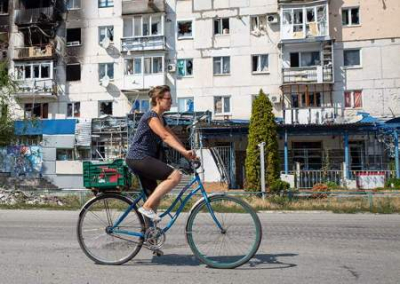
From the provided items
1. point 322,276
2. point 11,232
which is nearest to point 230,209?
point 322,276

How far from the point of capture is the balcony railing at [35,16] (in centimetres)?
3709

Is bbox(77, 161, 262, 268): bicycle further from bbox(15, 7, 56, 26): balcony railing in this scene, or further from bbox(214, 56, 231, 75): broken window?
bbox(15, 7, 56, 26): balcony railing

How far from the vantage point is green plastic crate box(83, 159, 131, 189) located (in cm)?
564

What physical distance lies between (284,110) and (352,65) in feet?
20.8

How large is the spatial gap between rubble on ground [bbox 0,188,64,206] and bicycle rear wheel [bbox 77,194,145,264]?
12.0 m

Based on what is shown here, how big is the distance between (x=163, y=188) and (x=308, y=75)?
29.5 metres

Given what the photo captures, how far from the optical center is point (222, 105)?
114ft

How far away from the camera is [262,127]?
865 inches

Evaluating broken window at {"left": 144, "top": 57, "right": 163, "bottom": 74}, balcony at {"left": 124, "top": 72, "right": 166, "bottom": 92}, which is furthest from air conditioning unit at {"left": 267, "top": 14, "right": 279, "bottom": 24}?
balcony at {"left": 124, "top": 72, "right": 166, "bottom": 92}

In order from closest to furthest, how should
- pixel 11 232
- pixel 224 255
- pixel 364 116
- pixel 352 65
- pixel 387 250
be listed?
pixel 224 255, pixel 387 250, pixel 11 232, pixel 364 116, pixel 352 65

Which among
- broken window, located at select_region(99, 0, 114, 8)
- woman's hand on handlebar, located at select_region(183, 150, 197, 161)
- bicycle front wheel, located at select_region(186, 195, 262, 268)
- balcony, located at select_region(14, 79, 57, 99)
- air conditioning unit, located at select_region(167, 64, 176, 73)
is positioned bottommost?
bicycle front wheel, located at select_region(186, 195, 262, 268)

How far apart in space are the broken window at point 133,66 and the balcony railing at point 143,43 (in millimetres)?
890

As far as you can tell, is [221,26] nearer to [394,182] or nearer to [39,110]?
[39,110]

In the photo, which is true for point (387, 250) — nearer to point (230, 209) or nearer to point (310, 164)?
point (230, 209)
